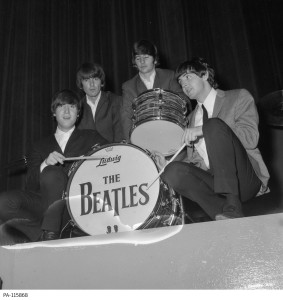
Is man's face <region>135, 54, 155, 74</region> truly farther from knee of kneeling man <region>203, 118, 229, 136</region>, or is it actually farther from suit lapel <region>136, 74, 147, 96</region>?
knee of kneeling man <region>203, 118, 229, 136</region>

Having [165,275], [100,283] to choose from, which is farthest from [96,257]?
[165,275]

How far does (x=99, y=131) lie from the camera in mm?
2342

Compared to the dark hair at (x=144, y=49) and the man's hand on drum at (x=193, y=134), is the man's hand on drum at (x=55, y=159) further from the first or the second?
the dark hair at (x=144, y=49)

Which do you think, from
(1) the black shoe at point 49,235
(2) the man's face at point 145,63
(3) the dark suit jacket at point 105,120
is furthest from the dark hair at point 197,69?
(1) the black shoe at point 49,235

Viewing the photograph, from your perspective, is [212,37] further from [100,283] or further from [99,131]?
[100,283]

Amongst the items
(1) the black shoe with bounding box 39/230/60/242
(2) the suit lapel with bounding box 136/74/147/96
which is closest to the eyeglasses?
(2) the suit lapel with bounding box 136/74/147/96

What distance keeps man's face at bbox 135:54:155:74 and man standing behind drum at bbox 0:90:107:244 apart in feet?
1.32

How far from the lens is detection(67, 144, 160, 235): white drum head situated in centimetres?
162

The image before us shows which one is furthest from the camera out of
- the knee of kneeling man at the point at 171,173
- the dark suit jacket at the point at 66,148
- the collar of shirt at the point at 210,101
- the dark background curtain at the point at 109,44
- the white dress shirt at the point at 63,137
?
the dark background curtain at the point at 109,44

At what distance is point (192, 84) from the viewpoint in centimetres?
183

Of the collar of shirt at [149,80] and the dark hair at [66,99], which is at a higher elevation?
the collar of shirt at [149,80]

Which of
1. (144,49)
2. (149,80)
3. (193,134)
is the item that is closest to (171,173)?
(193,134)

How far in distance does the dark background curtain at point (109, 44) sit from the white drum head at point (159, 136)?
3.15 feet

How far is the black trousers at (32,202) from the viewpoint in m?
1.73
